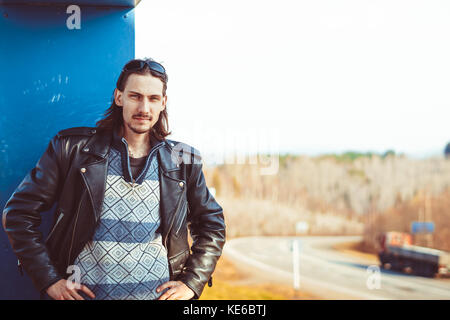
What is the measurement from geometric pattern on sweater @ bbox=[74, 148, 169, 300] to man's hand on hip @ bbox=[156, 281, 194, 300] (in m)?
0.03

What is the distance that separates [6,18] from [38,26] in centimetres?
18

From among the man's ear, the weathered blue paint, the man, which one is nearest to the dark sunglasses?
the man

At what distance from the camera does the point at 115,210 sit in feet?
6.20

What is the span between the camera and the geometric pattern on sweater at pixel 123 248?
6.11 ft

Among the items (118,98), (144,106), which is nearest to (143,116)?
(144,106)

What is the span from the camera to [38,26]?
2.54 metres

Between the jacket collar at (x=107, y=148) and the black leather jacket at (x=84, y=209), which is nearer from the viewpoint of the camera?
the black leather jacket at (x=84, y=209)

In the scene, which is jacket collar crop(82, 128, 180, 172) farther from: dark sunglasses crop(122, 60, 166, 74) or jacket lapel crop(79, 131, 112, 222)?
dark sunglasses crop(122, 60, 166, 74)

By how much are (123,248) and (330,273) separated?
87.4ft

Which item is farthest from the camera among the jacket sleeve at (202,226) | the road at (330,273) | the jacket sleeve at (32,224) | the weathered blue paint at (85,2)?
the road at (330,273)

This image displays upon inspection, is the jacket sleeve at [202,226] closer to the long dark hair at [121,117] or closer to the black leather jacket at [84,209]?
the black leather jacket at [84,209]

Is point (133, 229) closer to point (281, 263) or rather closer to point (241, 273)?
point (241, 273)

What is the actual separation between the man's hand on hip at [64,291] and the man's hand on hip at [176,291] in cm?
30

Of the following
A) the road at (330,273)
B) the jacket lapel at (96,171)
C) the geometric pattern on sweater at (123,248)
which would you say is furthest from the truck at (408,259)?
the jacket lapel at (96,171)
